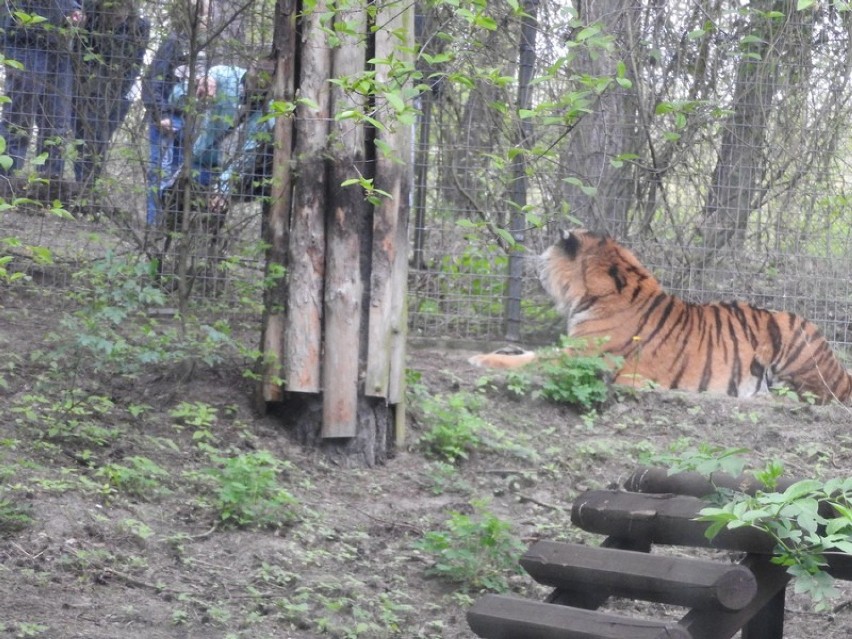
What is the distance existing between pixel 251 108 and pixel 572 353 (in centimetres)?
248

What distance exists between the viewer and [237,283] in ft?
20.9

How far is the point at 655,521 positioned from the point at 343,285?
2.42 metres

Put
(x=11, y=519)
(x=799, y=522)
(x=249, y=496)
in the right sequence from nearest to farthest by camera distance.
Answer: (x=799, y=522) → (x=11, y=519) → (x=249, y=496)

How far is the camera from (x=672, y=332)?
8.12 metres

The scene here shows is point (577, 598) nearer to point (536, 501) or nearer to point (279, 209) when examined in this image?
point (536, 501)

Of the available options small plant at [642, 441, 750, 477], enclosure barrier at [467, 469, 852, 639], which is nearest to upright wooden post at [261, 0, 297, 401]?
enclosure barrier at [467, 469, 852, 639]

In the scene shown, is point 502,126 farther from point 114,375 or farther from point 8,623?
point 8,623

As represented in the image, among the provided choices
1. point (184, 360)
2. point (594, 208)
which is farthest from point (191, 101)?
point (594, 208)

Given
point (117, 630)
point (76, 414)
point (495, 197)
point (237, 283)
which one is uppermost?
point (495, 197)

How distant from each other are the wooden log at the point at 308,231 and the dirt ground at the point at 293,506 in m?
0.41

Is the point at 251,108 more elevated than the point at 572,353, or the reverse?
the point at 251,108

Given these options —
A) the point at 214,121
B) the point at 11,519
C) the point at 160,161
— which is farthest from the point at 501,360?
the point at 11,519

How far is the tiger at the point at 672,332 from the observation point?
796 cm

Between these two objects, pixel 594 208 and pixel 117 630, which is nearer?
→ pixel 117 630
